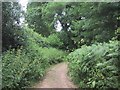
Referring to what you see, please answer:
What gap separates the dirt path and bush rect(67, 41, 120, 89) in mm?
117

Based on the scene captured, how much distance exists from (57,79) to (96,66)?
3.58 ft

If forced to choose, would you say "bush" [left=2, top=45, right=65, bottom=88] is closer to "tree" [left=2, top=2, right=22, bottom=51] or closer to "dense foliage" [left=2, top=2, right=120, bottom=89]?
"dense foliage" [left=2, top=2, right=120, bottom=89]

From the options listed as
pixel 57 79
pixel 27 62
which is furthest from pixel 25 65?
pixel 57 79

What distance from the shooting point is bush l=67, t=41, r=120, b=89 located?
9.97 feet

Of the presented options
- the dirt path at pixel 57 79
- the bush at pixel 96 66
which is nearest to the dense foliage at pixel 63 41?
the bush at pixel 96 66

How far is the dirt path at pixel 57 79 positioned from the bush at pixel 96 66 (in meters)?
0.12

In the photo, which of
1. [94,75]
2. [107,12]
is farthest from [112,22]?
[94,75]

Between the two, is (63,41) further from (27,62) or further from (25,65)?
(25,65)

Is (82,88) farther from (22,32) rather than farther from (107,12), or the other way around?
(22,32)

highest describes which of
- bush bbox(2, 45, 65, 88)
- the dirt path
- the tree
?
the tree

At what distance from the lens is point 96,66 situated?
3328 millimetres

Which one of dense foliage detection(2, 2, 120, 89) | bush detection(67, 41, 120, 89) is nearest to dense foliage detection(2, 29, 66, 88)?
dense foliage detection(2, 2, 120, 89)

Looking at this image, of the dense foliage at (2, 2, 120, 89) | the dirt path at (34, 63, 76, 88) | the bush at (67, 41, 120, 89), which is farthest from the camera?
the dirt path at (34, 63, 76, 88)

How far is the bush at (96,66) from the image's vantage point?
3037 mm
